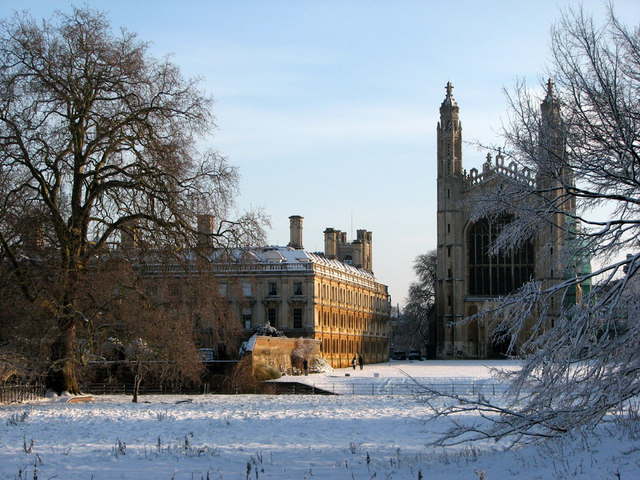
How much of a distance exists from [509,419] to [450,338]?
5813 cm

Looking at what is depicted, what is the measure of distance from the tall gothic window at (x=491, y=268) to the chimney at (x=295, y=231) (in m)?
14.8

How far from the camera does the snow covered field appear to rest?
1089 cm

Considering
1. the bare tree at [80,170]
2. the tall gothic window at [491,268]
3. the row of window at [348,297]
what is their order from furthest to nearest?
1. the tall gothic window at [491,268]
2. the row of window at [348,297]
3. the bare tree at [80,170]

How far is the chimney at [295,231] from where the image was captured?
64.4 m

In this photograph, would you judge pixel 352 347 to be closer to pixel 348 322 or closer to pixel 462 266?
pixel 348 322

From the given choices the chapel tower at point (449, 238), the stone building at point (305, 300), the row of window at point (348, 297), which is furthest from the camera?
the chapel tower at point (449, 238)

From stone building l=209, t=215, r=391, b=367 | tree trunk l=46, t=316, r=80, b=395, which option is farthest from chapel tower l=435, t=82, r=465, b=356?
tree trunk l=46, t=316, r=80, b=395

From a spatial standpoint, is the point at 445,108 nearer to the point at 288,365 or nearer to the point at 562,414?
the point at 288,365

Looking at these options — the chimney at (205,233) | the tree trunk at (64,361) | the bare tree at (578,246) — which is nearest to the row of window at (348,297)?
the chimney at (205,233)

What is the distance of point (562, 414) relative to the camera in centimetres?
878

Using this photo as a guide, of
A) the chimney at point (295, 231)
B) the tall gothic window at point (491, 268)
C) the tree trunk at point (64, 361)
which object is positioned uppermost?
the chimney at point (295, 231)

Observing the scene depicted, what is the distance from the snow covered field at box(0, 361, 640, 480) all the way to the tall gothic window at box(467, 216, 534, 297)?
47771 millimetres

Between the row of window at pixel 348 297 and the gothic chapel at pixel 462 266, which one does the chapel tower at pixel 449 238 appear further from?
the row of window at pixel 348 297

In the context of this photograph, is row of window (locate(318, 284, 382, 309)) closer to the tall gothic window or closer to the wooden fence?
the tall gothic window
